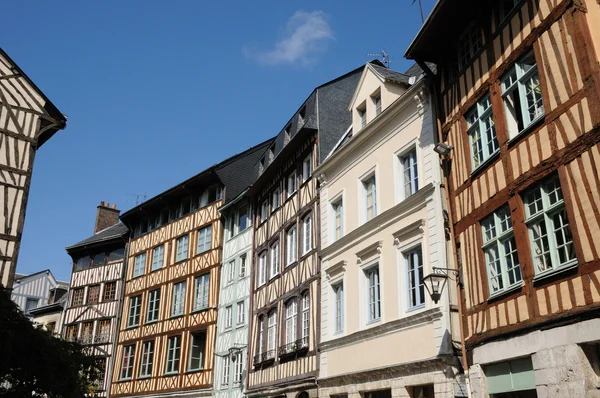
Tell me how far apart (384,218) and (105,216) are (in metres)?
25.3

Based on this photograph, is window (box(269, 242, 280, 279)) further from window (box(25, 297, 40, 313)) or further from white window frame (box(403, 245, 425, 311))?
window (box(25, 297, 40, 313))

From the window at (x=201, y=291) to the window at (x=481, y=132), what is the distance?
53.2 feet

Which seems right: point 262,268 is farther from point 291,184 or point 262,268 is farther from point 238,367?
point 238,367

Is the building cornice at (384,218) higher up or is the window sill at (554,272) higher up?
the building cornice at (384,218)

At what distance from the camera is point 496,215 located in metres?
9.89

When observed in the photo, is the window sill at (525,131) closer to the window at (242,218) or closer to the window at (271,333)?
the window at (271,333)

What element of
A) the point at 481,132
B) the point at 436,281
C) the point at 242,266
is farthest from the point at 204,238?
the point at 481,132

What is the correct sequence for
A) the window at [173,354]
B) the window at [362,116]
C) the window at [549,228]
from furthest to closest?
the window at [173,354]
the window at [362,116]
the window at [549,228]

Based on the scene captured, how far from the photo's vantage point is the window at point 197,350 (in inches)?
961

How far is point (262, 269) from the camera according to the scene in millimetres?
21703

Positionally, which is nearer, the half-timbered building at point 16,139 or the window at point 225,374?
the half-timbered building at point 16,139

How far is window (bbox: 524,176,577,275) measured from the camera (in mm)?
8156

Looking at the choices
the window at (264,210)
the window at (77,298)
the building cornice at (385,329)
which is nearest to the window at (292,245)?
the window at (264,210)

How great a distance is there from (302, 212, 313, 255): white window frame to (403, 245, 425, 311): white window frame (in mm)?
5588
